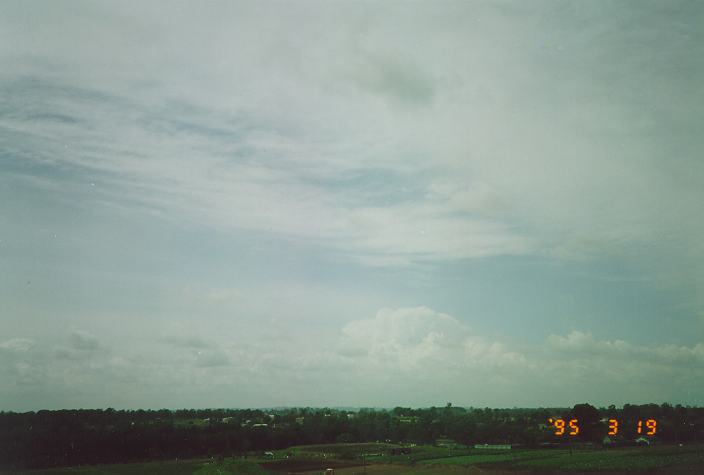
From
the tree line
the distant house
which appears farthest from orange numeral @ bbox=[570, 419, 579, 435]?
the distant house

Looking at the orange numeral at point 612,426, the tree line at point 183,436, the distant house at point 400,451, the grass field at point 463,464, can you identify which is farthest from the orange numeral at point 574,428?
the distant house at point 400,451

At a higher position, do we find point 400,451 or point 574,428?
point 574,428

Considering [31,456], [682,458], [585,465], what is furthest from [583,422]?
[31,456]

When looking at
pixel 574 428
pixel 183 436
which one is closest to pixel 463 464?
pixel 574 428

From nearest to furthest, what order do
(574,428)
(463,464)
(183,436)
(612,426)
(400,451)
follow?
(612,426)
(574,428)
(463,464)
(183,436)
(400,451)

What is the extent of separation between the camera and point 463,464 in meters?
55.9

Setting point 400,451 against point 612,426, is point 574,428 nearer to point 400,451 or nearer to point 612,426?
point 612,426

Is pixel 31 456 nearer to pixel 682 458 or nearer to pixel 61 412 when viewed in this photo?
pixel 61 412

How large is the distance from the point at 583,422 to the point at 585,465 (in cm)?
388

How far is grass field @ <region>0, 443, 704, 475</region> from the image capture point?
47.1 meters

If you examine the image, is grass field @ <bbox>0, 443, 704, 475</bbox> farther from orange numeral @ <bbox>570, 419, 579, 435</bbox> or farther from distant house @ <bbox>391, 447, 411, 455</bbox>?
orange numeral @ <bbox>570, 419, 579, 435</bbox>

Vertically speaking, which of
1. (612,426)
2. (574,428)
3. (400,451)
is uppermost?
(612,426)

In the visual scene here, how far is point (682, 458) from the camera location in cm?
5047

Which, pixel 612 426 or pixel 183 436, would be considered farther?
pixel 183 436
